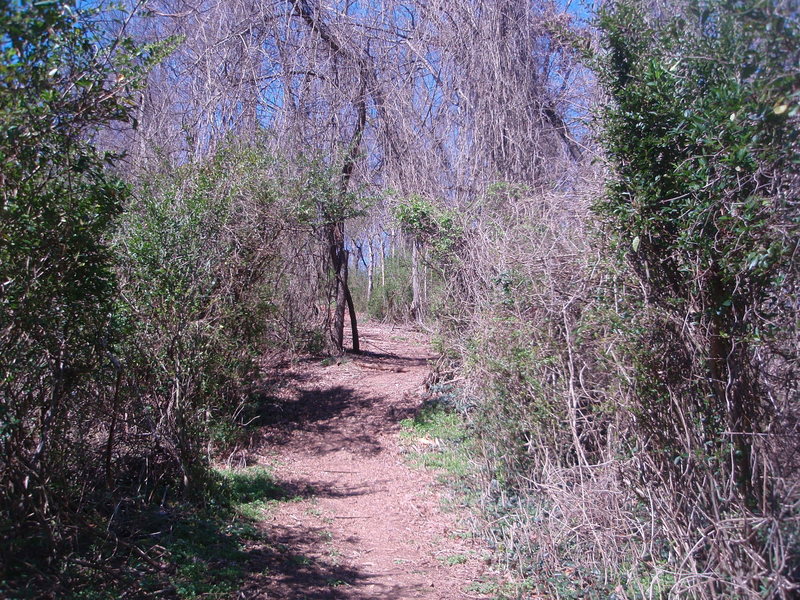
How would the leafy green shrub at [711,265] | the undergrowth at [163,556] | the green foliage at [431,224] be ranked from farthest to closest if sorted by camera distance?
the green foliage at [431,224]
the undergrowth at [163,556]
the leafy green shrub at [711,265]

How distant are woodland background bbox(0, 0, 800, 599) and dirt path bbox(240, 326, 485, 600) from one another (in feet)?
2.22

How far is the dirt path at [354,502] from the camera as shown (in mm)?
5359

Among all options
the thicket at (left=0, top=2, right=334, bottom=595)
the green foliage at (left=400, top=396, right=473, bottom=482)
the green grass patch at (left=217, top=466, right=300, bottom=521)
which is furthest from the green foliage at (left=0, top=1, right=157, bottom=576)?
the green foliage at (left=400, top=396, right=473, bottom=482)

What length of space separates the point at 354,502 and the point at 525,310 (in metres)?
3.24

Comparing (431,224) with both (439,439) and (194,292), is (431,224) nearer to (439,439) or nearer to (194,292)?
(439,439)

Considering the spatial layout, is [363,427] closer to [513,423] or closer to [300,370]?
[300,370]

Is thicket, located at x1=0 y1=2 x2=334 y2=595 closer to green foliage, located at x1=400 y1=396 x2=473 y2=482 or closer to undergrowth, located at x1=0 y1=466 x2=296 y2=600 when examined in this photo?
undergrowth, located at x1=0 y1=466 x2=296 y2=600

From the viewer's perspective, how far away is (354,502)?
25.0 feet

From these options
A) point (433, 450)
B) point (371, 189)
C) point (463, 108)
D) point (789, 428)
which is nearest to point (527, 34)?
point (463, 108)

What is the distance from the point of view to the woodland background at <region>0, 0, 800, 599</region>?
11.2 feet

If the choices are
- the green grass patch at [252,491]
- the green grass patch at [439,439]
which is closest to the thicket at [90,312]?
the green grass patch at [252,491]

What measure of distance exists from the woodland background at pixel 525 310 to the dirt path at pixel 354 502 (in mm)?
675

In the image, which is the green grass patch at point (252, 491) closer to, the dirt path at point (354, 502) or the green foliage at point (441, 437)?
the dirt path at point (354, 502)

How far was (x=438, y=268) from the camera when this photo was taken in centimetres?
934
